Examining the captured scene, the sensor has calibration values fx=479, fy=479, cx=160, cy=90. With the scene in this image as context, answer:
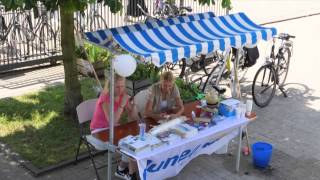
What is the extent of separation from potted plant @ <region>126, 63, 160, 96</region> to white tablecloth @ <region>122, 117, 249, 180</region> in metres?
2.93

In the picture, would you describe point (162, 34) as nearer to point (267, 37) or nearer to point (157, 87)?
point (157, 87)

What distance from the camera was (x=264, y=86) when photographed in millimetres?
9102

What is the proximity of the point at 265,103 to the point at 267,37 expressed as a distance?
229cm

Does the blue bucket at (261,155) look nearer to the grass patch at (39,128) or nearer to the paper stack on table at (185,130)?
the paper stack on table at (185,130)

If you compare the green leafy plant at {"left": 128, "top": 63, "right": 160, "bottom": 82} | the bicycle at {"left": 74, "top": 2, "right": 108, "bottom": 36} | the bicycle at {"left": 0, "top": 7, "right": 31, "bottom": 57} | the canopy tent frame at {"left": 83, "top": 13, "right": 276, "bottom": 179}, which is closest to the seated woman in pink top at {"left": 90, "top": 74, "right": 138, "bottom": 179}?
the canopy tent frame at {"left": 83, "top": 13, "right": 276, "bottom": 179}

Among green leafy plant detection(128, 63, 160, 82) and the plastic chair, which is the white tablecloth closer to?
the plastic chair

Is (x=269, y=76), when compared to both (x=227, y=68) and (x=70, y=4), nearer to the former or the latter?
(x=227, y=68)

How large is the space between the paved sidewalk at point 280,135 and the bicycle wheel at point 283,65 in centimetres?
27

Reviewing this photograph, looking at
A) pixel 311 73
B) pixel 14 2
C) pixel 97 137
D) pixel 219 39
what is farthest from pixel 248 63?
pixel 14 2

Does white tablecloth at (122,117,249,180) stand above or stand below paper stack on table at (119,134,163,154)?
below

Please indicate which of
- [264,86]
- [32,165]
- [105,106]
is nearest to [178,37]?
[105,106]

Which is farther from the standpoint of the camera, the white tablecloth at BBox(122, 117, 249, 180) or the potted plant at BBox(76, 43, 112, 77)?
the potted plant at BBox(76, 43, 112, 77)

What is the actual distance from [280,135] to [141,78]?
287 cm

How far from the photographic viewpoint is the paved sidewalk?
21.6ft
